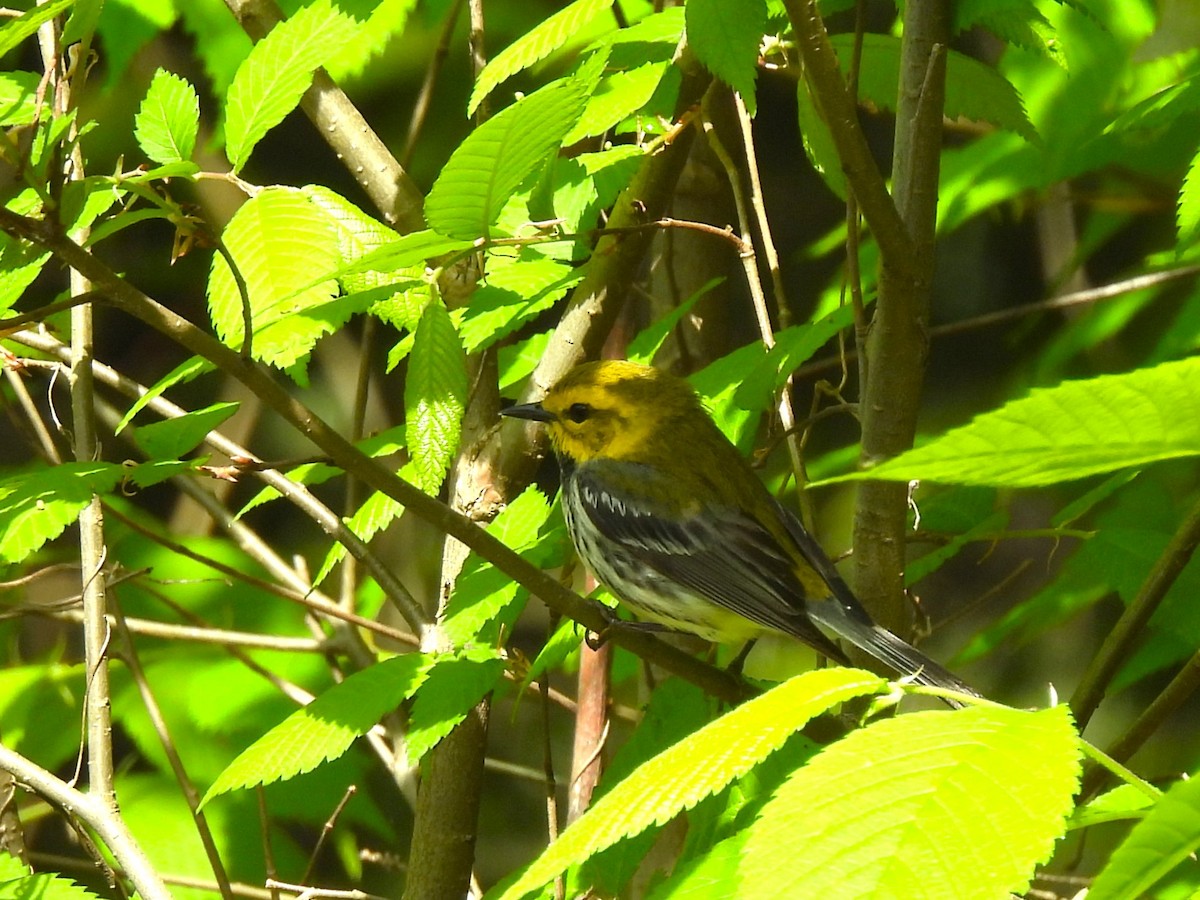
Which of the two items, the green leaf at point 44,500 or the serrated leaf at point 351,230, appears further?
the serrated leaf at point 351,230

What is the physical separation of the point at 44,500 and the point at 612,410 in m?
1.51

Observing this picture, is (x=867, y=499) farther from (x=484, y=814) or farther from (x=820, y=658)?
(x=484, y=814)

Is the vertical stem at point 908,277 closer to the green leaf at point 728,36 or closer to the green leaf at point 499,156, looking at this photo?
the green leaf at point 728,36

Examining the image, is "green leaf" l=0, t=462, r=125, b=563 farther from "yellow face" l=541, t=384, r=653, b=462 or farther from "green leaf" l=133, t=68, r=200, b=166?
"yellow face" l=541, t=384, r=653, b=462

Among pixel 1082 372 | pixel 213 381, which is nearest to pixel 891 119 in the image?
pixel 1082 372

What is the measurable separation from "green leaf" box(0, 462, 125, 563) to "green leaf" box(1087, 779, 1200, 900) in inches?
53.9

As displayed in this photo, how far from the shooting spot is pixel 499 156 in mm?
1436

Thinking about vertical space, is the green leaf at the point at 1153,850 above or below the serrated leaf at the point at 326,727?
above

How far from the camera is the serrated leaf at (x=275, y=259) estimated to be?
174 cm

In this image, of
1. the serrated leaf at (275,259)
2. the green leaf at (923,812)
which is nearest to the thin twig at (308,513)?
the serrated leaf at (275,259)

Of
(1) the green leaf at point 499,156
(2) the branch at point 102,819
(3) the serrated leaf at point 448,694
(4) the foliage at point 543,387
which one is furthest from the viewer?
(2) the branch at point 102,819

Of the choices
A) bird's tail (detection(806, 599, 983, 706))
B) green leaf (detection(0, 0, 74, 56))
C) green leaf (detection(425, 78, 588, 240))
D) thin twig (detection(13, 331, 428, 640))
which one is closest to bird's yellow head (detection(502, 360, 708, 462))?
thin twig (detection(13, 331, 428, 640))

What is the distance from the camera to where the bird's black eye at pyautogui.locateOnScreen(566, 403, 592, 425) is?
2810mm

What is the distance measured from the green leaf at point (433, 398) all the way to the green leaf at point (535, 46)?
0.35 metres
